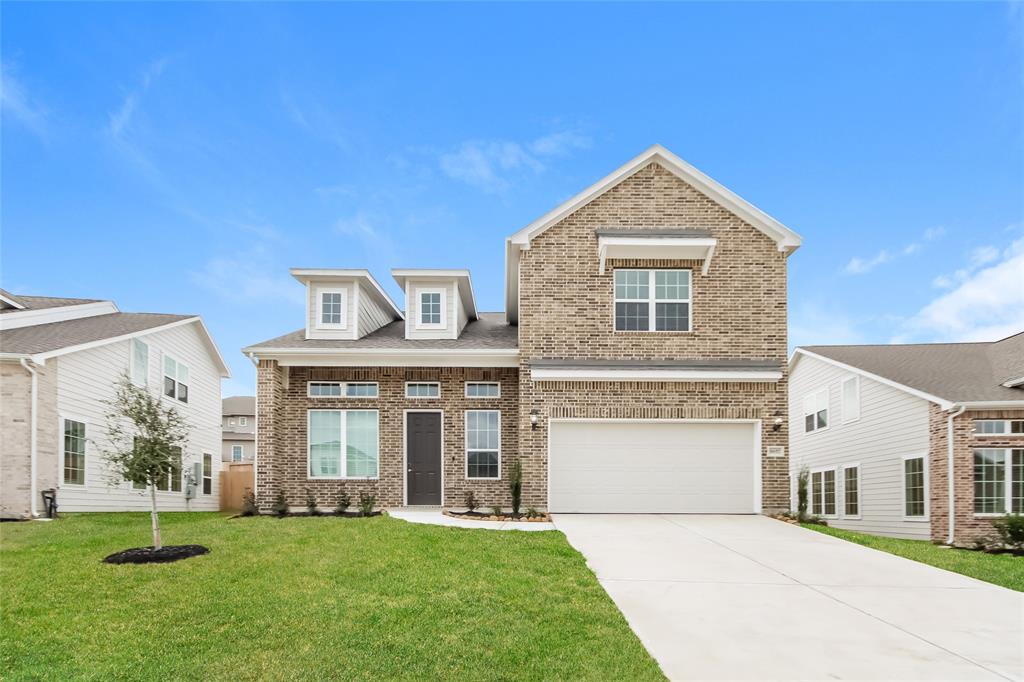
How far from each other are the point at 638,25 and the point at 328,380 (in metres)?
10.8

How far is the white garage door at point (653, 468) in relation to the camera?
16.2 meters

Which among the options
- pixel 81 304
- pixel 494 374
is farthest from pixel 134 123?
pixel 494 374

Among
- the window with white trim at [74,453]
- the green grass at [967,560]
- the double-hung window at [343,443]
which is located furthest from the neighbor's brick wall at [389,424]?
the green grass at [967,560]

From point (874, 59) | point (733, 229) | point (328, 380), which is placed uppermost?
point (874, 59)

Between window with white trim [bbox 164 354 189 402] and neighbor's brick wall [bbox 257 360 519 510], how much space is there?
20.4 ft

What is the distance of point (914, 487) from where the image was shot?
17.3 m

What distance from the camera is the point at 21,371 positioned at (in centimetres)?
1486

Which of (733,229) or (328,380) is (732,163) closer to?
(733,229)

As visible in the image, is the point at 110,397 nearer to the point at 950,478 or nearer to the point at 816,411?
the point at 950,478

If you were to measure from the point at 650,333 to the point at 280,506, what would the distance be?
923 cm

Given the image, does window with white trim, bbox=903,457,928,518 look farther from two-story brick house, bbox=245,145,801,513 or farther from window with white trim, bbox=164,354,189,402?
window with white trim, bbox=164,354,189,402

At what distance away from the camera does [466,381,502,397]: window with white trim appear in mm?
17266

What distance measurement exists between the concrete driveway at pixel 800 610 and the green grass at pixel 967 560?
579mm

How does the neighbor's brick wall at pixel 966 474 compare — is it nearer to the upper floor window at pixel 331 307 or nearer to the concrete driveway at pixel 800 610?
the concrete driveway at pixel 800 610
